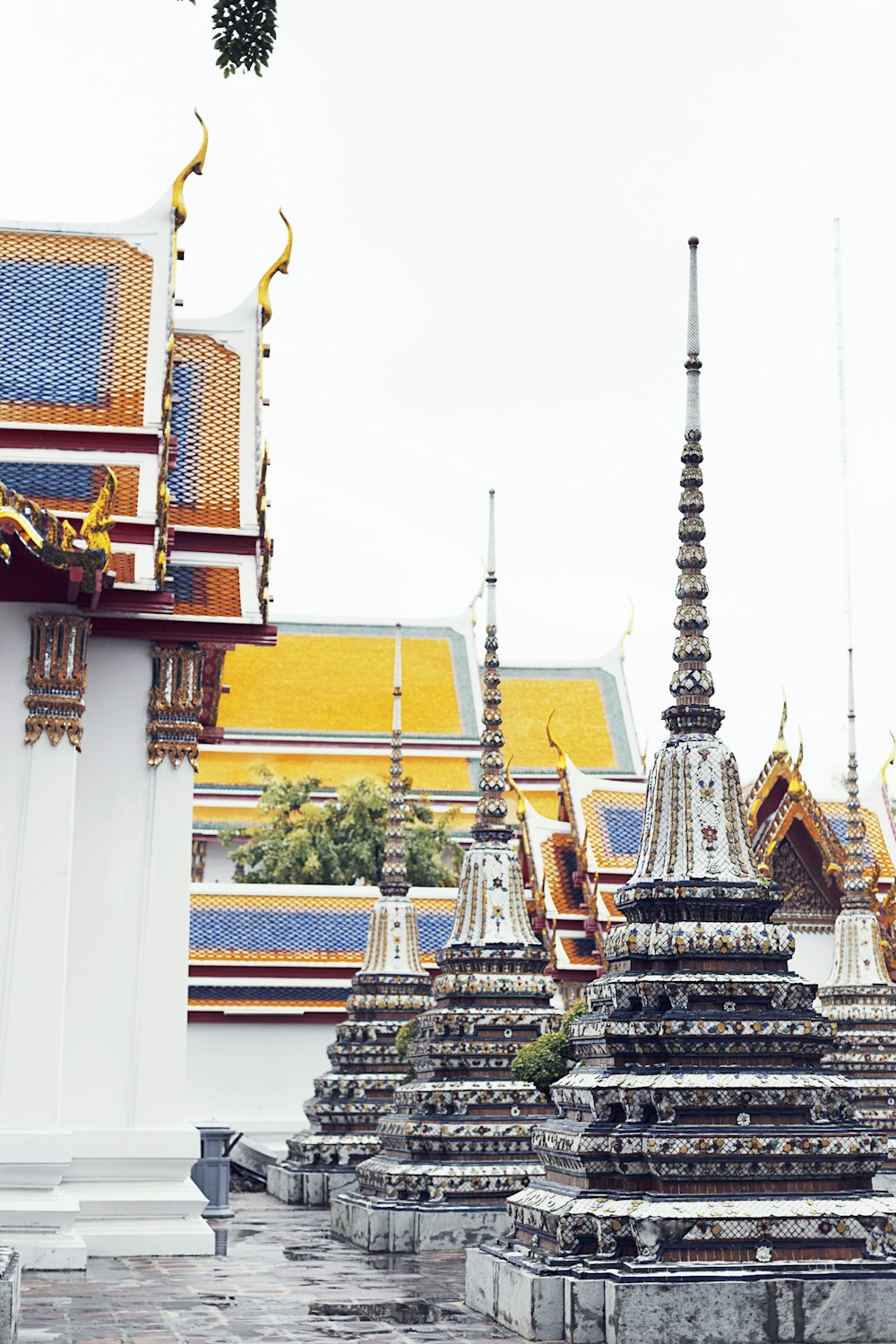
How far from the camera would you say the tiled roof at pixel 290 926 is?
21.1m

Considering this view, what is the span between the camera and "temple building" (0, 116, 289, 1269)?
10922 millimetres

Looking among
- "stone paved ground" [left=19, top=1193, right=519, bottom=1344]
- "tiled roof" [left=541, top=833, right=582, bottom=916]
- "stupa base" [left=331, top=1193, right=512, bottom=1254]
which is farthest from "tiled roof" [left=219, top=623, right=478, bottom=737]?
"stone paved ground" [left=19, top=1193, right=519, bottom=1344]

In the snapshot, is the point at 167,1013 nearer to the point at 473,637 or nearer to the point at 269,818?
the point at 269,818

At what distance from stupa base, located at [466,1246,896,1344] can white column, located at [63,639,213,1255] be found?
4109 mm

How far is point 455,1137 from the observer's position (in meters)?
13.0

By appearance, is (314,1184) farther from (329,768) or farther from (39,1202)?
(329,768)

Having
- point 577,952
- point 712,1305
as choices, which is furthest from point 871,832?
point 712,1305

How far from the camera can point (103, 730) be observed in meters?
12.0

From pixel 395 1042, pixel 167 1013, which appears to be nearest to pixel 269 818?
pixel 395 1042

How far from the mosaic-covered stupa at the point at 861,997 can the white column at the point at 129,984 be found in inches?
251

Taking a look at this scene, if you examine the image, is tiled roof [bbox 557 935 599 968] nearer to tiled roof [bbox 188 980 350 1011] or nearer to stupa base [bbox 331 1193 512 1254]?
tiled roof [bbox 188 980 350 1011]

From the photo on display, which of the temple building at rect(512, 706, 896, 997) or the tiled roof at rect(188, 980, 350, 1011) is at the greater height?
the temple building at rect(512, 706, 896, 997)

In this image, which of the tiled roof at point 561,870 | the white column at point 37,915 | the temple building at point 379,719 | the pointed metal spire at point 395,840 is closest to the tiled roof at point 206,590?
the white column at point 37,915

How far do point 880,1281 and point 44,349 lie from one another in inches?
347
